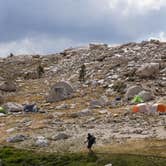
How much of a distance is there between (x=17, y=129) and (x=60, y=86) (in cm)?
927

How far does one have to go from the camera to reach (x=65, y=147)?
27.5m

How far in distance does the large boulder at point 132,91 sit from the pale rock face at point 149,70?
4330 millimetres

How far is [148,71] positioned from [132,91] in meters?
5.08

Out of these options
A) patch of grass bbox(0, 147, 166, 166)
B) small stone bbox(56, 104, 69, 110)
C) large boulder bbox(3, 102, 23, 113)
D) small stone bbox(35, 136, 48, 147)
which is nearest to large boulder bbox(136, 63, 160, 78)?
small stone bbox(56, 104, 69, 110)

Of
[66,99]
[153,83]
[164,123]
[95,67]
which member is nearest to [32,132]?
[164,123]

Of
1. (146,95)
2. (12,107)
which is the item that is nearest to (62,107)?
(12,107)

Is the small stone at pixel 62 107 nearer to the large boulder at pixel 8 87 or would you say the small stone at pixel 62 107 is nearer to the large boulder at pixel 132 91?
the large boulder at pixel 132 91

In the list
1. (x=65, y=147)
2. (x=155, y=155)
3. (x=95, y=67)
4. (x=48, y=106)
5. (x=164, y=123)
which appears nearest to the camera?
(x=155, y=155)

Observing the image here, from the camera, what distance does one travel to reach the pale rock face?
42.8m

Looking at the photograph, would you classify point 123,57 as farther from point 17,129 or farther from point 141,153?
point 141,153

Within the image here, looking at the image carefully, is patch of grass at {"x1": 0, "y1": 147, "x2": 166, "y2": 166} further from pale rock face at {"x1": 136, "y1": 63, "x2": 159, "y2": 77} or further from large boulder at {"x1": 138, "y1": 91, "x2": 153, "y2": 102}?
pale rock face at {"x1": 136, "y1": 63, "x2": 159, "y2": 77}

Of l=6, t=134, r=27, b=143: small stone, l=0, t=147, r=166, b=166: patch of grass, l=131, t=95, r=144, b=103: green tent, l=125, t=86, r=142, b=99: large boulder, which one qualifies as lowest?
l=0, t=147, r=166, b=166: patch of grass

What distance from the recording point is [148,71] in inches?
1687

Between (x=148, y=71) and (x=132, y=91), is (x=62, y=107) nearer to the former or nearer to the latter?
(x=132, y=91)
